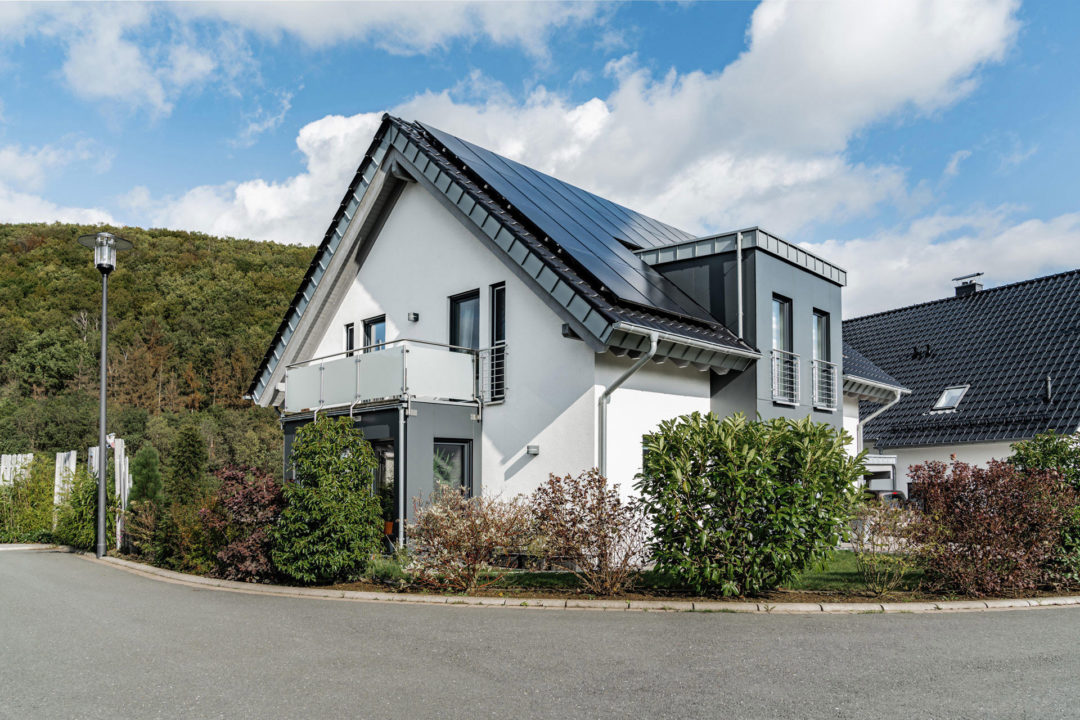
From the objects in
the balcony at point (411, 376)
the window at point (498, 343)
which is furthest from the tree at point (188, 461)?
the window at point (498, 343)

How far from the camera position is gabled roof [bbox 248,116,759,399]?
12.5 metres

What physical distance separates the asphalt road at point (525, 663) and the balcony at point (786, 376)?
6.44 m

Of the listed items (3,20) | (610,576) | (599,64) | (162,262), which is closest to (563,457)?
(610,576)

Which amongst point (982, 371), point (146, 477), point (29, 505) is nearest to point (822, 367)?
point (982, 371)

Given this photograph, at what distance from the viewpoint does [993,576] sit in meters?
→ 9.68

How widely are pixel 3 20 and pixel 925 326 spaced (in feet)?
84.5

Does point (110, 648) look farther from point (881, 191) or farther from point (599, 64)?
point (881, 191)

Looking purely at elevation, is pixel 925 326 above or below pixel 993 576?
above

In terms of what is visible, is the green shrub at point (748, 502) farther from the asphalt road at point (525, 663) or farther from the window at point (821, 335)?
the window at point (821, 335)

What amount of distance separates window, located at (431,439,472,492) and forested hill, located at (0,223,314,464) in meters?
34.5

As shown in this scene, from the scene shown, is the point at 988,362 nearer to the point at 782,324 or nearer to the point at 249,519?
the point at 782,324

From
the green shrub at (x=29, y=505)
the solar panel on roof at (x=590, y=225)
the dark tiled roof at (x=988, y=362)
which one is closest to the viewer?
the solar panel on roof at (x=590, y=225)

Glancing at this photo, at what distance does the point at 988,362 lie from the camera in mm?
23609

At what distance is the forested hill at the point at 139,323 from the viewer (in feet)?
153
